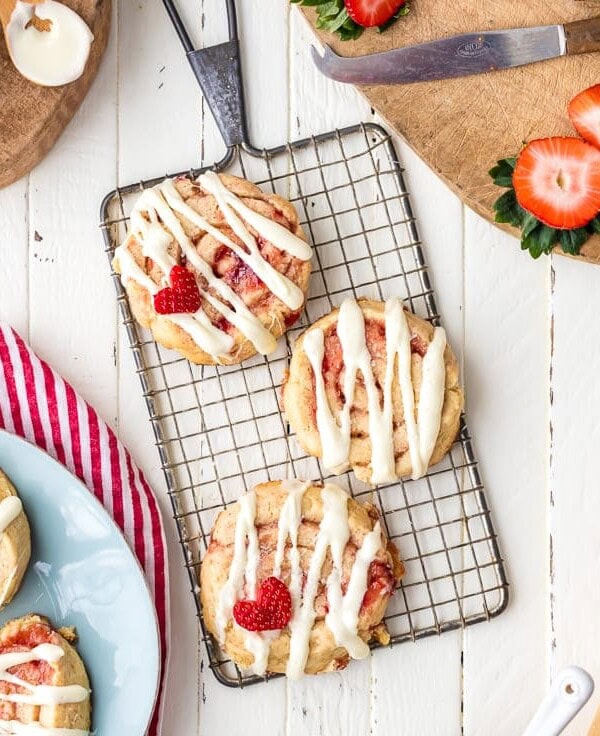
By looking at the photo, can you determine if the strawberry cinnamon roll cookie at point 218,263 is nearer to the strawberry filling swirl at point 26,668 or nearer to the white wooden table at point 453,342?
the white wooden table at point 453,342

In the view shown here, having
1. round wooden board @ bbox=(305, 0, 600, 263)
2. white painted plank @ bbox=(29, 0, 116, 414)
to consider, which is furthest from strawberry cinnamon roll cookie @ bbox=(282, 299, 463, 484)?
white painted plank @ bbox=(29, 0, 116, 414)

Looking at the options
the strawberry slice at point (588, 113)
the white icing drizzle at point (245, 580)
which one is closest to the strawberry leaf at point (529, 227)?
the strawberry slice at point (588, 113)

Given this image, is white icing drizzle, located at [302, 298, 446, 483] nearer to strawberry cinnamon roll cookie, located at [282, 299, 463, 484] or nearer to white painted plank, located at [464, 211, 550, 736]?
strawberry cinnamon roll cookie, located at [282, 299, 463, 484]

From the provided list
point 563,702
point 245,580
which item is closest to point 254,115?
point 245,580

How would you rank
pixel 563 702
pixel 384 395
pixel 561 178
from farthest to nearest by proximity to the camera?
pixel 384 395 < pixel 561 178 < pixel 563 702

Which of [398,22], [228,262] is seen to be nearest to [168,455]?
[228,262]

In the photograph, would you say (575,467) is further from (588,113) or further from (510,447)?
(588,113)
